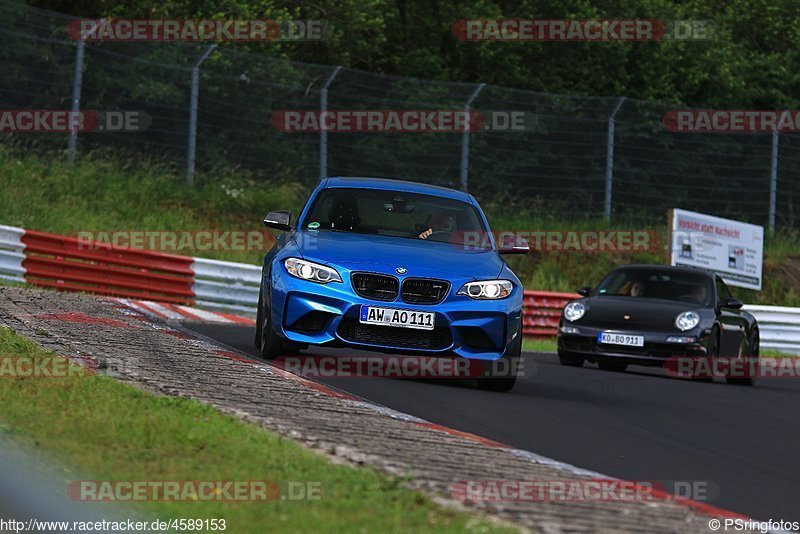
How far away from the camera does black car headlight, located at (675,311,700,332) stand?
1630 centimetres

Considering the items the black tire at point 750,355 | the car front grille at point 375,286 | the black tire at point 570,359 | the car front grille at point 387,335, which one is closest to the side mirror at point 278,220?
the car front grille at point 375,286

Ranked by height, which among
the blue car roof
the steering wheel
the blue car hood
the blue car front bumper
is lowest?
the blue car front bumper

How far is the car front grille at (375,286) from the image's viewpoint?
35.2 ft

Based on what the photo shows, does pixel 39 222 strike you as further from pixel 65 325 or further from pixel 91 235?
pixel 65 325

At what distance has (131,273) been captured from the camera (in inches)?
795

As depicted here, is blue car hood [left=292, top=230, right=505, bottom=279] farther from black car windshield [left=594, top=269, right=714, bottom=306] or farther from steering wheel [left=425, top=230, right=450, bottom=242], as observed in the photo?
black car windshield [left=594, top=269, right=714, bottom=306]

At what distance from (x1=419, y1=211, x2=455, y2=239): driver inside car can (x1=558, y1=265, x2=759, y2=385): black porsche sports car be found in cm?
469

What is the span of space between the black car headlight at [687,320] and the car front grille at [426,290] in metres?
6.21

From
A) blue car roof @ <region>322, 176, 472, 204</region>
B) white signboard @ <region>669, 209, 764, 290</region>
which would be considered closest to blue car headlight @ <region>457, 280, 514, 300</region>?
blue car roof @ <region>322, 176, 472, 204</region>

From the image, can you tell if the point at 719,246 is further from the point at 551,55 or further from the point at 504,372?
the point at 504,372

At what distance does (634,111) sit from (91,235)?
1019 cm

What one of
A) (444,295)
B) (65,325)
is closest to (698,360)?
(444,295)

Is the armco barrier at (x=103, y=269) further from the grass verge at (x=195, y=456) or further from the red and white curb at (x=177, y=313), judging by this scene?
the grass verge at (x=195, y=456)

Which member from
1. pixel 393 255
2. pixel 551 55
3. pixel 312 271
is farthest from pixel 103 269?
pixel 551 55
